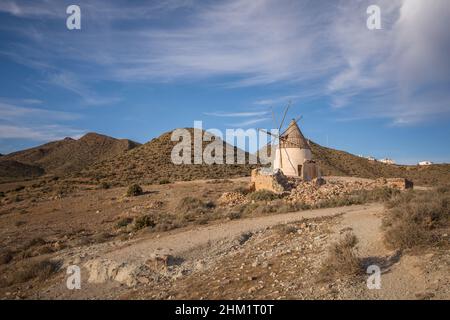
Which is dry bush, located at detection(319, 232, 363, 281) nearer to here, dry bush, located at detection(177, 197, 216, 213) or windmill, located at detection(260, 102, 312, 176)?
dry bush, located at detection(177, 197, 216, 213)

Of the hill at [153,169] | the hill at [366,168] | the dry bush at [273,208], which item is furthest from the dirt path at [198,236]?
the hill at [366,168]

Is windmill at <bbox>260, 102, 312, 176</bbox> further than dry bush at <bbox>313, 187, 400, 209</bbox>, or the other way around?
windmill at <bbox>260, 102, 312, 176</bbox>

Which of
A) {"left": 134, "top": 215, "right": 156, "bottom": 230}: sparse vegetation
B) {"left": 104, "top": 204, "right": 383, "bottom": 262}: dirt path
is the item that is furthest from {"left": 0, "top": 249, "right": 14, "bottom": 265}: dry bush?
{"left": 134, "top": 215, "right": 156, "bottom": 230}: sparse vegetation

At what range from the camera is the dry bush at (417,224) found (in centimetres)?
703

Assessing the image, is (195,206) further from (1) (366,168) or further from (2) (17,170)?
A: (2) (17,170)

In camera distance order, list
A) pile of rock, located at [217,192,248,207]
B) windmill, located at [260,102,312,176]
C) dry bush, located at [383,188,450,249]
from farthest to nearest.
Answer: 1. windmill, located at [260,102,312,176]
2. pile of rock, located at [217,192,248,207]
3. dry bush, located at [383,188,450,249]

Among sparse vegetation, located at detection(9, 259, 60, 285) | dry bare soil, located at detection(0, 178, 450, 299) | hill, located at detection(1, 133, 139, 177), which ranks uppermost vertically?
Answer: hill, located at detection(1, 133, 139, 177)

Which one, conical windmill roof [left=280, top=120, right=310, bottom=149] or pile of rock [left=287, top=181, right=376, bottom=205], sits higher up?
conical windmill roof [left=280, top=120, right=310, bottom=149]

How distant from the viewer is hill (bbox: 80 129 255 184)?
36969mm

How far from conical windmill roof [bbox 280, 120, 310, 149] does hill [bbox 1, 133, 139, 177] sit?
5102 cm

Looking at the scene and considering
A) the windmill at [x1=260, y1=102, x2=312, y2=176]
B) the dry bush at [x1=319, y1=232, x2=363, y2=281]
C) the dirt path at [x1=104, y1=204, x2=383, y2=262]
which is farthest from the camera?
the windmill at [x1=260, y1=102, x2=312, y2=176]

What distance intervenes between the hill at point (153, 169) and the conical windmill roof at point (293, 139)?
46.5ft

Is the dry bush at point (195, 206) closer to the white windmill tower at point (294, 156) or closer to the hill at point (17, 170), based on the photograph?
the white windmill tower at point (294, 156)

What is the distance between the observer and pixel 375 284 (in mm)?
5746
